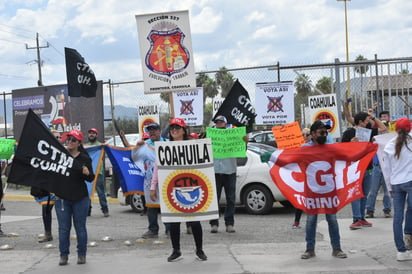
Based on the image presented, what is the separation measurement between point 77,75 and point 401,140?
19.6 ft

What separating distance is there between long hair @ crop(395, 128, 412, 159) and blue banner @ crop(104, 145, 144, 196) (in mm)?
4099

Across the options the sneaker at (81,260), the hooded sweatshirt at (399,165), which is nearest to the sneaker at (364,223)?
the hooded sweatshirt at (399,165)

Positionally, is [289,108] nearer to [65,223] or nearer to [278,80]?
[278,80]

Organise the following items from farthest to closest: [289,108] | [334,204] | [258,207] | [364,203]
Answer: [289,108], [258,207], [364,203], [334,204]

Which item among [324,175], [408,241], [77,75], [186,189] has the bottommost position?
[408,241]

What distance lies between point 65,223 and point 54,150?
96 cm

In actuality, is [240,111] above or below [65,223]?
above

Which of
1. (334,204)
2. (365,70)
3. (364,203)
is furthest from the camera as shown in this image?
(365,70)

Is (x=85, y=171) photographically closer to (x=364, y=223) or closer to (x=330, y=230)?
(x=330, y=230)

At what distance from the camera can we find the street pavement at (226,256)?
730cm

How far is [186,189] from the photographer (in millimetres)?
7840

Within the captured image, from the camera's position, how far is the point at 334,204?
25.3 ft

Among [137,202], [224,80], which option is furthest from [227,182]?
[224,80]

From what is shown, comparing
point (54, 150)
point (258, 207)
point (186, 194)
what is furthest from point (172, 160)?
point (258, 207)
